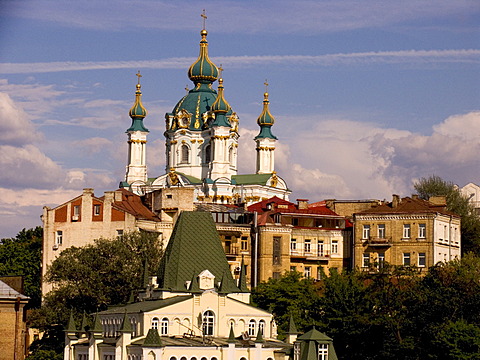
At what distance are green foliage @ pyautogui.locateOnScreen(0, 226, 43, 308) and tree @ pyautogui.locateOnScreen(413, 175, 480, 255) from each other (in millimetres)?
40064

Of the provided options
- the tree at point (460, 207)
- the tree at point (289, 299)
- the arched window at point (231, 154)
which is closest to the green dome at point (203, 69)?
the arched window at point (231, 154)

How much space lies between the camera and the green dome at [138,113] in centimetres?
19176

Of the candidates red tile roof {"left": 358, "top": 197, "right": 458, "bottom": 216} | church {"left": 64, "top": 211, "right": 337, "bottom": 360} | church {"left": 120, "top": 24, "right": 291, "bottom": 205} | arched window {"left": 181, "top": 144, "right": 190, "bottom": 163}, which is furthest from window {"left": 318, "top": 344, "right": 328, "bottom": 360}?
arched window {"left": 181, "top": 144, "right": 190, "bottom": 163}

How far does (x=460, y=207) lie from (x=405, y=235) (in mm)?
20792

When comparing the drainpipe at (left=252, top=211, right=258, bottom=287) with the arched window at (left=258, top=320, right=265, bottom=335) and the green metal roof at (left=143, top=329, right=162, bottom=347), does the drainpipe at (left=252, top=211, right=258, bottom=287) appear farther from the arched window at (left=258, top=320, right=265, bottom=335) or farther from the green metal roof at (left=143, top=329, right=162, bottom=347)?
the green metal roof at (left=143, top=329, right=162, bottom=347)

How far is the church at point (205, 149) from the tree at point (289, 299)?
61.7 metres

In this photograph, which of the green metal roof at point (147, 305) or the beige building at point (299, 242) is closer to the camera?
the green metal roof at point (147, 305)

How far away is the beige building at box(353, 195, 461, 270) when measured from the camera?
120375 millimetres

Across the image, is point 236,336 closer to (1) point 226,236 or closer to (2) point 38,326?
(2) point 38,326

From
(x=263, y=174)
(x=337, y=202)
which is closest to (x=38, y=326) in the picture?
(x=337, y=202)

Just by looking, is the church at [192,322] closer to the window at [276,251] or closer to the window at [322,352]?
the window at [322,352]

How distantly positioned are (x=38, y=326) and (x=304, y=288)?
20476 mm

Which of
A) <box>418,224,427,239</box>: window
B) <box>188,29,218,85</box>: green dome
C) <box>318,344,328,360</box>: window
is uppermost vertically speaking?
<box>188,29,218,85</box>: green dome

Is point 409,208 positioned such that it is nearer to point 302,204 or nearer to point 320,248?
point 320,248
